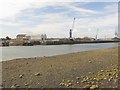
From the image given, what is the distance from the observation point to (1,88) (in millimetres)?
11664

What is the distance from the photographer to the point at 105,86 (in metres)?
11.1

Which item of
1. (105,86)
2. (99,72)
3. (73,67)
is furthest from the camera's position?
(73,67)

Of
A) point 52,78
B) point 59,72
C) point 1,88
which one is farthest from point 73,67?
point 1,88

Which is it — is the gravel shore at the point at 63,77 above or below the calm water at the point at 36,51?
above

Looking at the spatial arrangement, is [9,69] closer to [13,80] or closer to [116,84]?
[13,80]

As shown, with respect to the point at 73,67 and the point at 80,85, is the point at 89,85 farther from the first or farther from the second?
the point at 73,67

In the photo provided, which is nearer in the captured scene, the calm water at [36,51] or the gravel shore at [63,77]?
the gravel shore at [63,77]

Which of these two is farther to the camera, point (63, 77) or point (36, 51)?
point (36, 51)

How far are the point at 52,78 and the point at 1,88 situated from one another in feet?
8.18

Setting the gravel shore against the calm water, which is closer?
the gravel shore

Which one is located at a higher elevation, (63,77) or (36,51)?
(63,77)

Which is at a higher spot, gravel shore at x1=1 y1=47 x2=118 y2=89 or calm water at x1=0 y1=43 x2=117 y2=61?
gravel shore at x1=1 y1=47 x2=118 y2=89

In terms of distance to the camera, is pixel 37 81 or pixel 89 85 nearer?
pixel 89 85

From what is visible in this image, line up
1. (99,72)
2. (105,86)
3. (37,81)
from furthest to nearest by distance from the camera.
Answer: (99,72) → (37,81) → (105,86)
